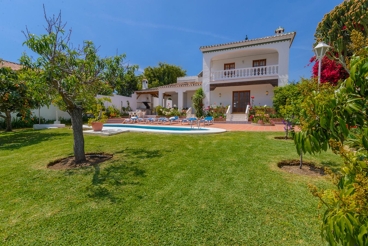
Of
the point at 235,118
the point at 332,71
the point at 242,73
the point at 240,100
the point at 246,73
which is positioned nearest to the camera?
the point at 332,71

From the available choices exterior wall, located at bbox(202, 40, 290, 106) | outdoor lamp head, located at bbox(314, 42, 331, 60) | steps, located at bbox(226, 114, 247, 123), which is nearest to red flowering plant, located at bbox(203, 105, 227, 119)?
steps, located at bbox(226, 114, 247, 123)

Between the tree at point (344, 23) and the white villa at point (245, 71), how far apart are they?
20.6ft

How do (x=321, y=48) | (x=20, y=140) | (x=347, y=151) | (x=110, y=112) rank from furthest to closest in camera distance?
1. (x=110, y=112)
2. (x=20, y=140)
3. (x=321, y=48)
4. (x=347, y=151)

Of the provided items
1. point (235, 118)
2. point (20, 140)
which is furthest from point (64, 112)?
point (235, 118)

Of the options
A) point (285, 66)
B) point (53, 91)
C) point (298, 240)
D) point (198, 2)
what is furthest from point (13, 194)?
point (285, 66)

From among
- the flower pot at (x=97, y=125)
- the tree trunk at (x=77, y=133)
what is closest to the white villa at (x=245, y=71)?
the flower pot at (x=97, y=125)

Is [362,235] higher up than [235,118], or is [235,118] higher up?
[362,235]

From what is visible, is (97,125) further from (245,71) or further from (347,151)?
(245,71)

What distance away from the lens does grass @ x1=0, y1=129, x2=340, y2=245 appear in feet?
8.31

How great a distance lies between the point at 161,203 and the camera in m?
3.33

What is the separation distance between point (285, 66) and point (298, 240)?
741 inches

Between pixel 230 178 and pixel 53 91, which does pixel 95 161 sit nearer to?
pixel 53 91

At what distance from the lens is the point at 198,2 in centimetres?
1548

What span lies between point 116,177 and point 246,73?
1859 cm
